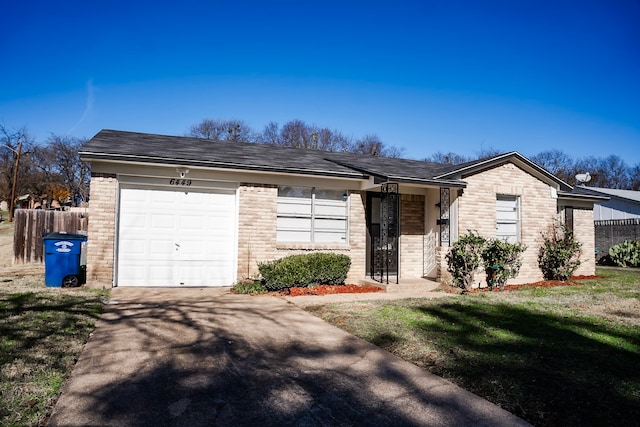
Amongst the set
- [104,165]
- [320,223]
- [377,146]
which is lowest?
[320,223]

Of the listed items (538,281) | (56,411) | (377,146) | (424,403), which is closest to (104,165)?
(56,411)

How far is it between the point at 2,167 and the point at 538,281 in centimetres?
4933

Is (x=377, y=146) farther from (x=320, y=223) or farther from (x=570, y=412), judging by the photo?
(x=570, y=412)

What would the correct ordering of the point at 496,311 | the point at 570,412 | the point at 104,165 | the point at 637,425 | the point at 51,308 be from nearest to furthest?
the point at 637,425
the point at 570,412
the point at 51,308
the point at 496,311
the point at 104,165

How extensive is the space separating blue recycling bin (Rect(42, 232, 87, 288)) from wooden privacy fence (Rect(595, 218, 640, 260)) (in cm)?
2276

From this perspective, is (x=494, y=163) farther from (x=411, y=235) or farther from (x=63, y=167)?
(x=63, y=167)

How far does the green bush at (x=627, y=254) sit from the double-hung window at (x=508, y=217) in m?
10.6

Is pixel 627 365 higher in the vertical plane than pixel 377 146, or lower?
lower

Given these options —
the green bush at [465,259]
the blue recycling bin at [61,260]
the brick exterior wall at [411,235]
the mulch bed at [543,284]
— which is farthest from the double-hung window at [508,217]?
the blue recycling bin at [61,260]

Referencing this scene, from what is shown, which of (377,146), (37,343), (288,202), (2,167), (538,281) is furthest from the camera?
(377,146)

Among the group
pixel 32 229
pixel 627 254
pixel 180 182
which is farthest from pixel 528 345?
pixel 627 254

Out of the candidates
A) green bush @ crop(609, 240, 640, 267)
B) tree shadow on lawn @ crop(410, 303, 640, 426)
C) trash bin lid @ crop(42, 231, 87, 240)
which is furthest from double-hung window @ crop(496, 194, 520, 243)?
trash bin lid @ crop(42, 231, 87, 240)

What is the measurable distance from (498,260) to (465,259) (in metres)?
1.07

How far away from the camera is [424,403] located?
3.89 meters
